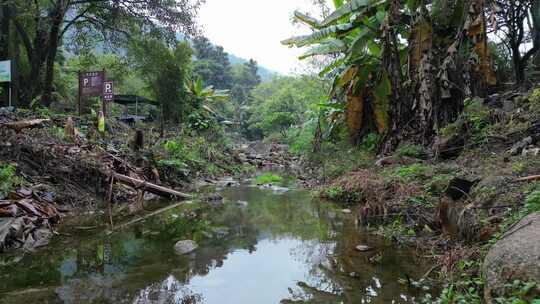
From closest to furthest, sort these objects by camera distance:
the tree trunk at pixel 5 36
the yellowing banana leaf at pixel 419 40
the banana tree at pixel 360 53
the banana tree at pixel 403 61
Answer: the banana tree at pixel 403 61
the yellowing banana leaf at pixel 419 40
the banana tree at pixel 360 53
the tree trunk at pixel 5 36

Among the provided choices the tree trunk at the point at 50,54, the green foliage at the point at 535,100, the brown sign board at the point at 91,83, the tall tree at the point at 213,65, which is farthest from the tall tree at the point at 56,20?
the tall tree at the point at 213,65

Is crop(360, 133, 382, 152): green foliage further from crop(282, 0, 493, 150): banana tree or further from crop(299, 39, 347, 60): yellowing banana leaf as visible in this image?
crop(299, 39, 347, 60): yellowing banana leaf

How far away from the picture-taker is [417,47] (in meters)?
9.86

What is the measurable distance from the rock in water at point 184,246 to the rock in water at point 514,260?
3.12 m

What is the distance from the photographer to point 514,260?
9.02 ft

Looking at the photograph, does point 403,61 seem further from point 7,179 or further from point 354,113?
point 7,179

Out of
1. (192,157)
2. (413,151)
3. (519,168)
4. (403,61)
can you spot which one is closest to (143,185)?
(192,157)

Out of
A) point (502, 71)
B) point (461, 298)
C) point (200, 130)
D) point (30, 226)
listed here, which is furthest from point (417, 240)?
point (200, 130)

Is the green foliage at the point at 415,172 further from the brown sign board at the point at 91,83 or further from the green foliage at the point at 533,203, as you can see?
the brown sign board at the point at 91,83

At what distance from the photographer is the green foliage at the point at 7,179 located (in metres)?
5.70

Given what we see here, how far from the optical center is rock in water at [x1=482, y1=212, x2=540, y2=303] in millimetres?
2617

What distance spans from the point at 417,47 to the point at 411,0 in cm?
134

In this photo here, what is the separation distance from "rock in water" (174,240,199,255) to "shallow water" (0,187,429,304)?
0.30 ft

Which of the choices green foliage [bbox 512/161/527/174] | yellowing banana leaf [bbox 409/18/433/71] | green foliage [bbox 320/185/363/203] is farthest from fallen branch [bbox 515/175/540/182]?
yellowing banana leaf [bbox 409/18/433/71]
